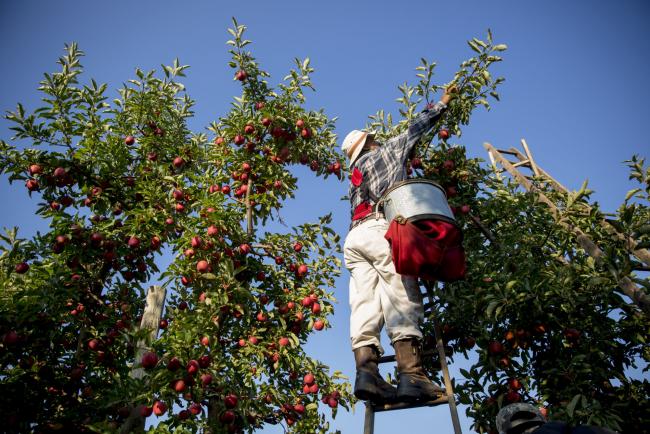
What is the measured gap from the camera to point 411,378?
9.73 ft

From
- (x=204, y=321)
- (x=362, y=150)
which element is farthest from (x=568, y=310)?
(x=204, y=321)

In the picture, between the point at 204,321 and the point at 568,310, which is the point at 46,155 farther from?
the point at 568,310

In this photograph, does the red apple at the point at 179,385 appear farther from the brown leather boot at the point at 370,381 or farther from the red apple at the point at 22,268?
the red apple at the point at 22,268

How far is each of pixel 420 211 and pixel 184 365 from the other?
2.21 m

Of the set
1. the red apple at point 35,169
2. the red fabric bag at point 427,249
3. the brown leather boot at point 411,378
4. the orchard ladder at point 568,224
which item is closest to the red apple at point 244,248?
the red fabric bag at point 427,249

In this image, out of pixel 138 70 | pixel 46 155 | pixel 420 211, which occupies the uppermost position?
pixel 138 70

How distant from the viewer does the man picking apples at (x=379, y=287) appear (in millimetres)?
3039

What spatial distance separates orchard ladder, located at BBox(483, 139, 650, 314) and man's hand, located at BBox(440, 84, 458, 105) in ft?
4.04

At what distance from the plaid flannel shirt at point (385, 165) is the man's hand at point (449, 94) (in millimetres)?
91

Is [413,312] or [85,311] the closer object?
[413,312]

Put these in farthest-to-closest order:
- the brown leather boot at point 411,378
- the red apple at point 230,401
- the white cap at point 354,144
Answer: the white cap at point 354,144 → the red apple at point 230,401 → the brown leather boot at point 411,378

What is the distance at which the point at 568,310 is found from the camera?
12.4ft

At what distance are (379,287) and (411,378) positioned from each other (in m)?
0.75

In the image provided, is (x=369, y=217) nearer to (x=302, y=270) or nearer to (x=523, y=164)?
(x=302, y=270)
